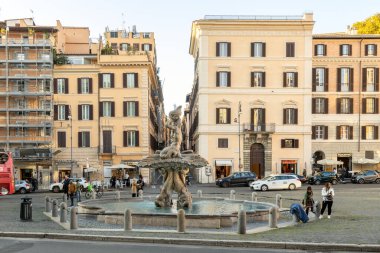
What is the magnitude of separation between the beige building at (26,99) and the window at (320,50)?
30.5 m

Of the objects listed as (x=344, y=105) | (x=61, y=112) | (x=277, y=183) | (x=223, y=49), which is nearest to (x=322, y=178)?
(x=277, y=183)

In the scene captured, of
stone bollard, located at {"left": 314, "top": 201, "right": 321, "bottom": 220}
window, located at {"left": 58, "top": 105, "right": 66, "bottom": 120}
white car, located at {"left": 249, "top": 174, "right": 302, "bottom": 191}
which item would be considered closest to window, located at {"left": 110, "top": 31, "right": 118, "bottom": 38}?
window, located at {"left": 58, "top": 105, "right": 66, "bottom": 120}

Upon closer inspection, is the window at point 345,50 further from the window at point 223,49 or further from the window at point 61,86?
the window at point 61,86

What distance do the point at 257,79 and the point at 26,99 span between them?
85.4 feet

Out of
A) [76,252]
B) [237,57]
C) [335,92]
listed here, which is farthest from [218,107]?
[76,252]

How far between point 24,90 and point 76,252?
153 ft

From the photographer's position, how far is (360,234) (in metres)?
16.6

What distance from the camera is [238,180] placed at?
1927 inches

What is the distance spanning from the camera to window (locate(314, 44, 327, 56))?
6075 centimetres

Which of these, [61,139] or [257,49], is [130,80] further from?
[257,49]

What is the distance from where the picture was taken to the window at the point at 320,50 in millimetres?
60750

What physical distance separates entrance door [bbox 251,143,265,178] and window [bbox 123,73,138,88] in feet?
49.2

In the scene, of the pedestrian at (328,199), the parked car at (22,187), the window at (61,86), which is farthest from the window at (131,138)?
the pedestrian at (328,199)

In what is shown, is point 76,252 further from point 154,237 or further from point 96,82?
point 96,82
